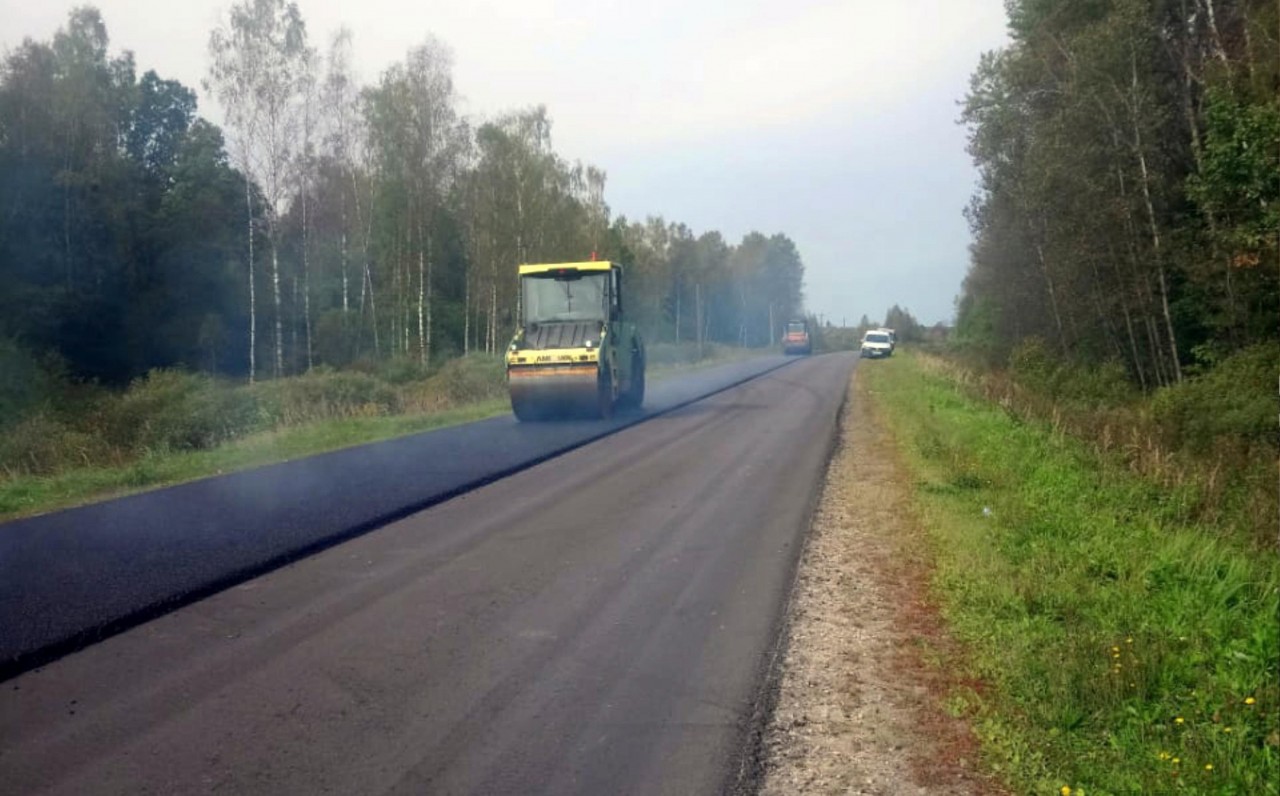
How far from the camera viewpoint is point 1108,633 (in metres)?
6.86

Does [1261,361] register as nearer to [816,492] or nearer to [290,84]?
[816,492]

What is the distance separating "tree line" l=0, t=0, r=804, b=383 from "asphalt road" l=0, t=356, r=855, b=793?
30.0 meters

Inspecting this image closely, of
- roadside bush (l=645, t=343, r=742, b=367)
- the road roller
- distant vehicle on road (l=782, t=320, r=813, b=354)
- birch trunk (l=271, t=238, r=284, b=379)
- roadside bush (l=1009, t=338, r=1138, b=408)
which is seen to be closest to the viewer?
the road roller

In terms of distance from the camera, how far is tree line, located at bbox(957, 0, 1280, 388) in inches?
757

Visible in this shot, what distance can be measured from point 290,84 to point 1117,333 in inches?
1072

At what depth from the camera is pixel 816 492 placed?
13547 mm

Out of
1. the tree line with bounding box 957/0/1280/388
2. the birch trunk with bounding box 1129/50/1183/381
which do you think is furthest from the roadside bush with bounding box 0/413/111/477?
the birch trunk with bounding box 1129/50/1183/381

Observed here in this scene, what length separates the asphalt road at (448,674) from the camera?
5.18m

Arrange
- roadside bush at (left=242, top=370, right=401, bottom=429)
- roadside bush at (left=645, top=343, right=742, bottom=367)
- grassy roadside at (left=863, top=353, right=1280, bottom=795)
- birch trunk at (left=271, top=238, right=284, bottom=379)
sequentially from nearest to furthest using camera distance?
grassy roadside at (left=863, top=353, right=1280, bottom=795) → roadside bush at (left=242, top=370, right=401, bottom=429) → birch trunk at (left=271, top=238, right=284, bottom=379) → roadside bush at (left=645, top=343, right=742, bottom=367)

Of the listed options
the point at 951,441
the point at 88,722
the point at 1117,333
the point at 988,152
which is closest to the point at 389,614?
the point at 88,722

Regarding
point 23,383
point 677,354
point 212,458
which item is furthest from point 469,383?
point 677,354

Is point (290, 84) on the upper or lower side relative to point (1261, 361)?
upper

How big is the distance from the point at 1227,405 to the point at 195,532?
1635 cm

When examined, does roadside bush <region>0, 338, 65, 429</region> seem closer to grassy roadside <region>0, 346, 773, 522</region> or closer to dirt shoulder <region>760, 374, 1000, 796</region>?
grassy roadside <region>0, 346, 773, 522</region>
